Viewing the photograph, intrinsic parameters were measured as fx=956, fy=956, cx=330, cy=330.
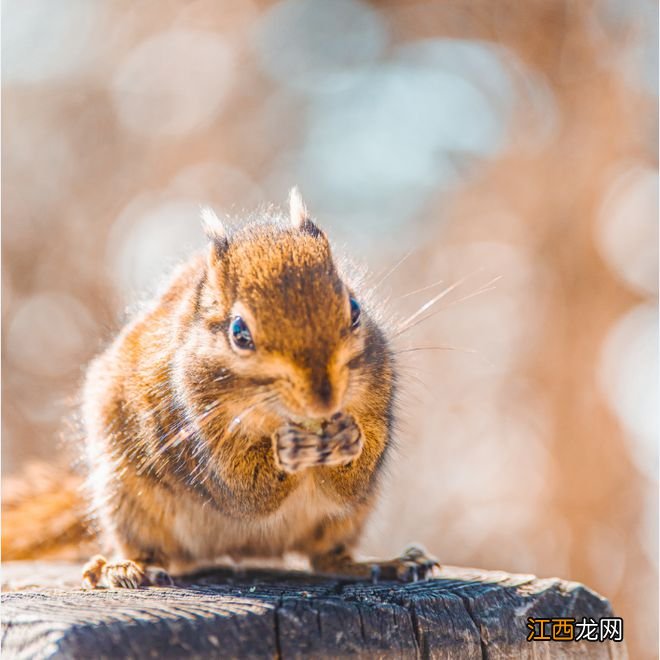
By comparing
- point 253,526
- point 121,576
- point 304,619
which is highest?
point 253,526

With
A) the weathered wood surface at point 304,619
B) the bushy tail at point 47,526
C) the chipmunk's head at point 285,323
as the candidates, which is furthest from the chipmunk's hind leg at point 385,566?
the bushy tail at point 47,526

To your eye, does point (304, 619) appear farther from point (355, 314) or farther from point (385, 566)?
point (385, 566)

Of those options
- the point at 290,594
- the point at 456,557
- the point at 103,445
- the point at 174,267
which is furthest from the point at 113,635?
the point at 456,557

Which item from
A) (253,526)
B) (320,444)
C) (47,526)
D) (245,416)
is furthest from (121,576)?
(47,526)

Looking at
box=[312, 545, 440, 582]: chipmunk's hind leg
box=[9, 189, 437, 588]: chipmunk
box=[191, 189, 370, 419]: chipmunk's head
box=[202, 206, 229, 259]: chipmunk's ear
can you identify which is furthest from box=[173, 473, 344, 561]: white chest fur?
box=[202, 206, 229, 259]: chipmunk's ear

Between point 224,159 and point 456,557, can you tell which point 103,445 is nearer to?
point 456,557
